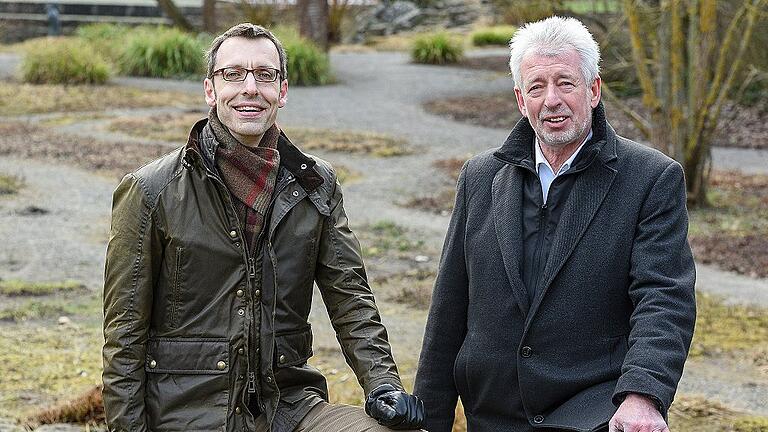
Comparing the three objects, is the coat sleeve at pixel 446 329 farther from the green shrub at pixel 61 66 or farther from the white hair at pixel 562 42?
the green shrub at pixel 61 66

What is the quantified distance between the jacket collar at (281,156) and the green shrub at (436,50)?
2235 cm

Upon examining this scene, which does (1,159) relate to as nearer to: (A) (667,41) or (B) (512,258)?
(A) (667,41)

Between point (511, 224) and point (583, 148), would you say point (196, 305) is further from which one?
point (583, 148)

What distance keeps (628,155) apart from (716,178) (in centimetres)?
1026

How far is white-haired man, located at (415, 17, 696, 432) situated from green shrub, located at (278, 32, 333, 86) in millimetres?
18243

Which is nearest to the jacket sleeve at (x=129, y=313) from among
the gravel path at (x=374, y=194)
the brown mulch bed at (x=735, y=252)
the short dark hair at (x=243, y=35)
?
the short dark hair at (x=243, y=35)

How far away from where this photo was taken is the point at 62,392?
549 cm

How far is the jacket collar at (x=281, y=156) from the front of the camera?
3.48m

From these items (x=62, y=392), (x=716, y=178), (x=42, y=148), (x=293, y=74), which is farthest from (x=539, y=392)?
(x=293, y=74)

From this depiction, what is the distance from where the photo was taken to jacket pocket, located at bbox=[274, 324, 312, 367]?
3.49 meters

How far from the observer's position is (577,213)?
11.1ft

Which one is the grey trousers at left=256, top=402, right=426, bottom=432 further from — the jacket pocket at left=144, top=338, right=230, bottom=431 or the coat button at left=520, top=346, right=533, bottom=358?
the coat button at left=520, top=346, right=533, bottom=358

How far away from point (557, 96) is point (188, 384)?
1318 mm

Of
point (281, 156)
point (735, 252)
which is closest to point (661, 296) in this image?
point (281, 156)
